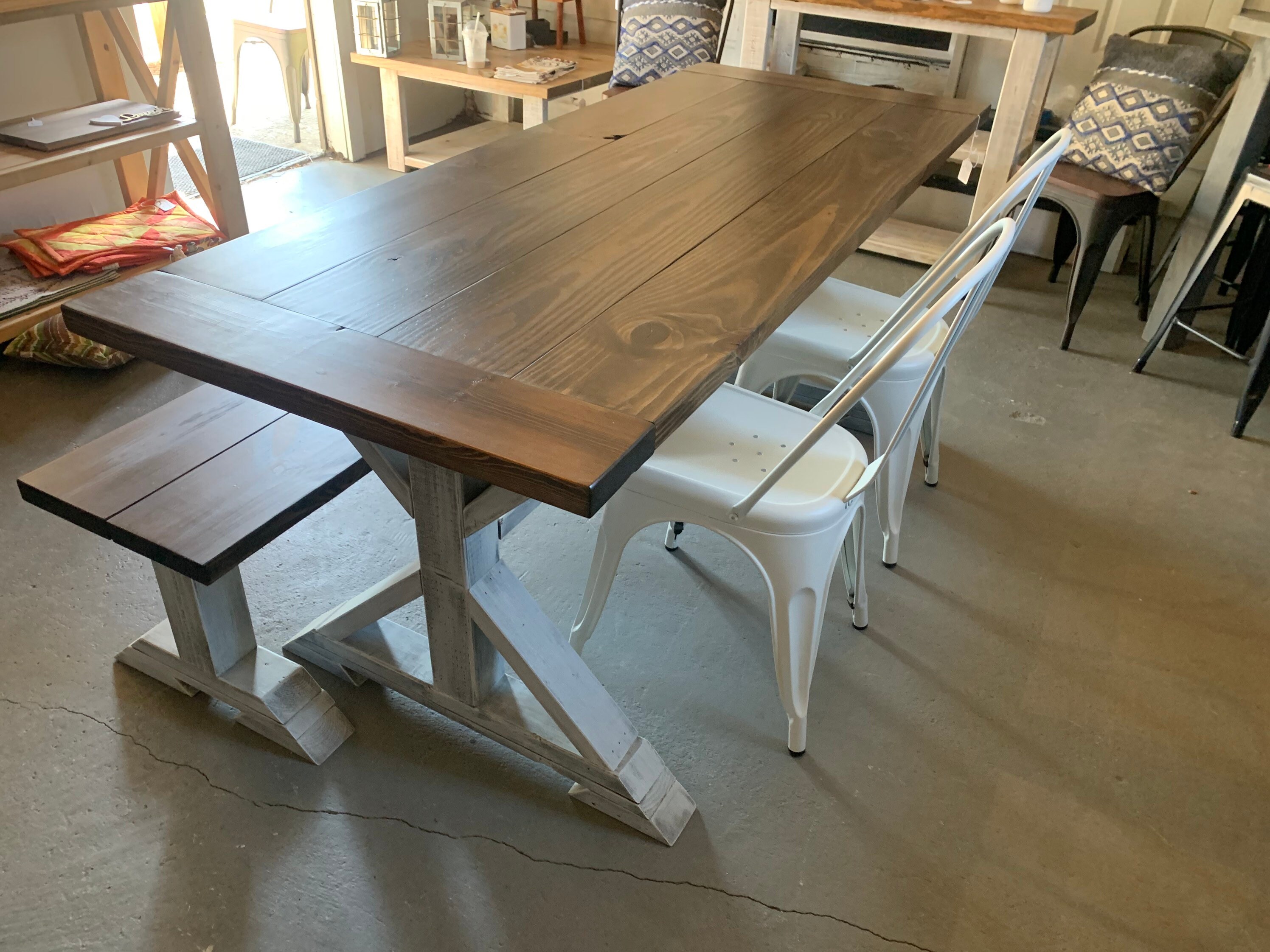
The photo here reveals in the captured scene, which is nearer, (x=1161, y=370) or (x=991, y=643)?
(x=991, y=643)

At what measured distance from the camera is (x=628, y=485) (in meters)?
1.45

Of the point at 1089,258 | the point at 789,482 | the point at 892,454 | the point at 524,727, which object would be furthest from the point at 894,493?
the point at 1089,258

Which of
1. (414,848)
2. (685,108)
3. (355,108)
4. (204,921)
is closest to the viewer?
(204,921)

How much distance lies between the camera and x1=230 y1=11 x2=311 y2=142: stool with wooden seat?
4.04 m

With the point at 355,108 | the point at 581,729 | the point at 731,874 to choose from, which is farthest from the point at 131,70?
the point at 731,874

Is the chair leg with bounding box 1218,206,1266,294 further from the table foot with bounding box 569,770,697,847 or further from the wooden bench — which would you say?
the wooden bench

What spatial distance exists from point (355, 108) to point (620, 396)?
360 cm

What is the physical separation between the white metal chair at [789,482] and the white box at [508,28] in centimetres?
293

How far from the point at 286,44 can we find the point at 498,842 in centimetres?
377

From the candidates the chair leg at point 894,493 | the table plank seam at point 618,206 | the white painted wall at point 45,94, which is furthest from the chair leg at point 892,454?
the white painted wall at point 45,94

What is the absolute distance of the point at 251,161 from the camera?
13.3 ft

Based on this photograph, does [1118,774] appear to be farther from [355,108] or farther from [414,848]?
[355,108]

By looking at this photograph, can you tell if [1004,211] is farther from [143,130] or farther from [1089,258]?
[143,130]

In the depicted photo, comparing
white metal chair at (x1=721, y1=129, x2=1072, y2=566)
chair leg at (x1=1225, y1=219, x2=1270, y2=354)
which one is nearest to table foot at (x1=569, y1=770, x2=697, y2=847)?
white metal chair at (x1=721, y1=129, x2=1072, y2=566)
